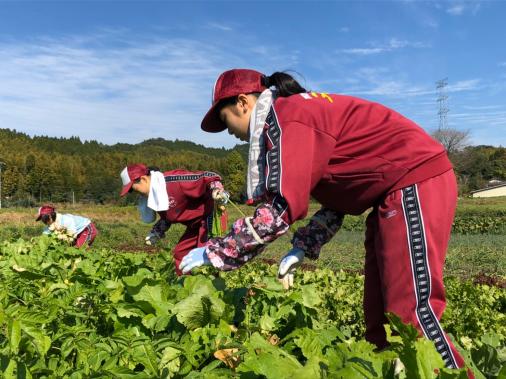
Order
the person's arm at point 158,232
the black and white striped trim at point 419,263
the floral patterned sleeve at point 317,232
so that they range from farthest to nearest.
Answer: the person's arm at point 158,232
the floral patterned sleeve at point 317,232
the black and white striped trim at point 419,263

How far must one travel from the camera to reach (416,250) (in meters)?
1.82

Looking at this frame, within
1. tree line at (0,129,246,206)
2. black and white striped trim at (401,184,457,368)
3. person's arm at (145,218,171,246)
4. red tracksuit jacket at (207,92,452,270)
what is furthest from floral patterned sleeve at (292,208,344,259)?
tree line at (0,129,246,206)

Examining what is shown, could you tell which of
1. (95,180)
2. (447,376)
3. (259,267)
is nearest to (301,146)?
(447,376)

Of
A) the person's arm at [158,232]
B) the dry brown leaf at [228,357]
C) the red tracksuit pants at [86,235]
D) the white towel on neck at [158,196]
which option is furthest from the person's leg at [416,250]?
the red tracksuit pants at [86,235]

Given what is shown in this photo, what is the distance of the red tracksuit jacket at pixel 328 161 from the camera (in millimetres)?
1705

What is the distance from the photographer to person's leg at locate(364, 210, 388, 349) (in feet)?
6.86

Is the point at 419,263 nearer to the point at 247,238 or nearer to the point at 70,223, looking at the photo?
the point at 247,238

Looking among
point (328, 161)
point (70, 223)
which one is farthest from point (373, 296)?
point (70, 223)

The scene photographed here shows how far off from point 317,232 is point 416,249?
60cm

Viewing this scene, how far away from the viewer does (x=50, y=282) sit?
2.21 metres

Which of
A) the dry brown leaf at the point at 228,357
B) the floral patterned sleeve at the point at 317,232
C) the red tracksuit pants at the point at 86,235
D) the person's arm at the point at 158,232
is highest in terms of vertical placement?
the floral patterned sleeve at the point at 317,232

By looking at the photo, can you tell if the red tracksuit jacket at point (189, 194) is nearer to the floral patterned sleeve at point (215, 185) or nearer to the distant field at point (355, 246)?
the floral patterned sleeve at point (215, 185)

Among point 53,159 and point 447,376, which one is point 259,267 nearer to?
point 447,376

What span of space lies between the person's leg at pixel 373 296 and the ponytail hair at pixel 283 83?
2.02 feet
